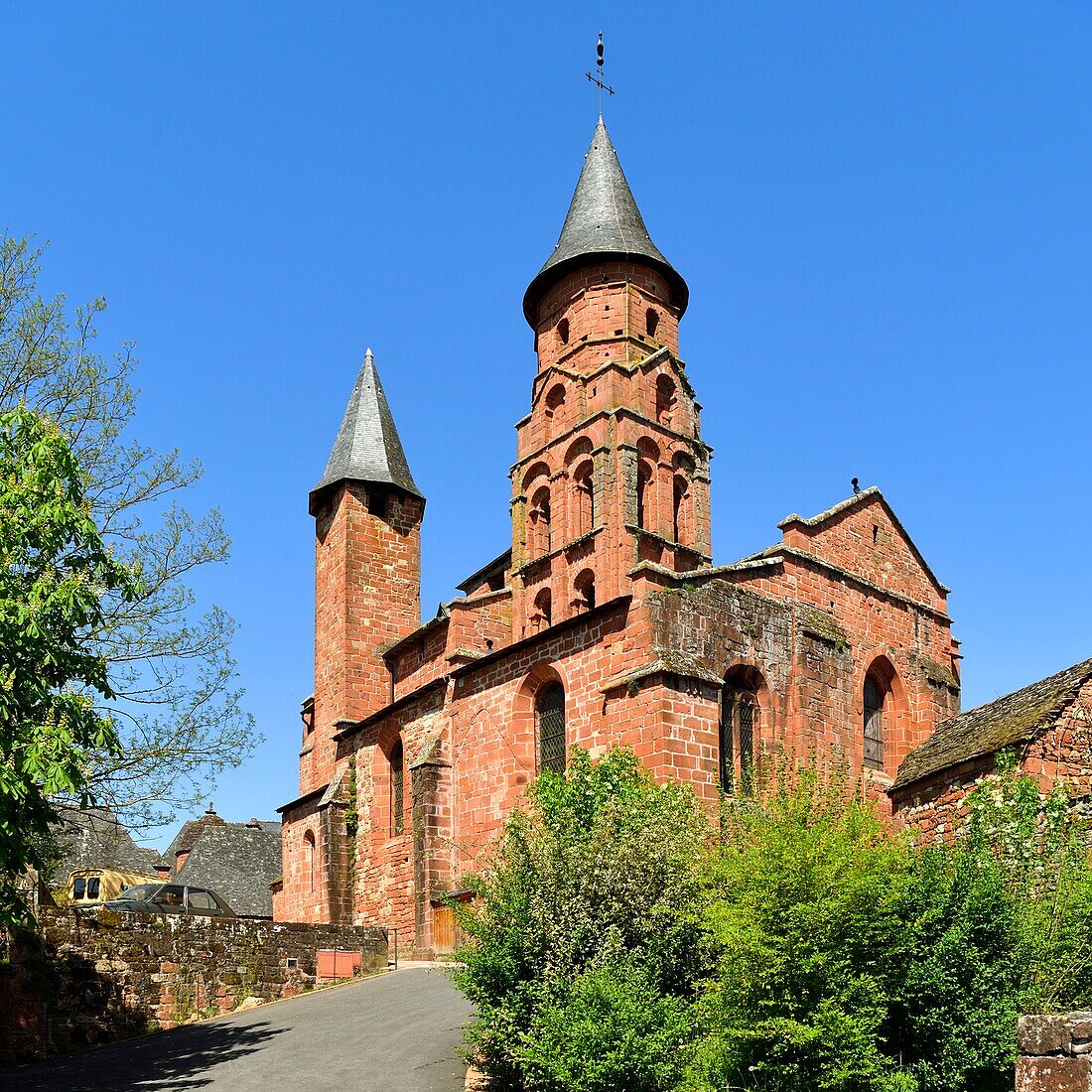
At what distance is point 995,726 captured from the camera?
2230cm

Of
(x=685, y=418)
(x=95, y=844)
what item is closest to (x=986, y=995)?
(x=685, y=418)

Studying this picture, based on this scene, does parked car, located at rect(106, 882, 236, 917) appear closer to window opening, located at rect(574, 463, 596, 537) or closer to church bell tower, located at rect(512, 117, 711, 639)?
church bell tower, located at rect(512, 117, 711, 639)

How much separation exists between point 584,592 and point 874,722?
6.75m

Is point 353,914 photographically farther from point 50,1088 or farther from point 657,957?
point 657,957

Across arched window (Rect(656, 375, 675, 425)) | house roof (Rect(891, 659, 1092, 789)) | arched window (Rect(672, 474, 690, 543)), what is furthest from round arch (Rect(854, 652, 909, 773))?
arched window (Rect(656, 375, 675, 425))

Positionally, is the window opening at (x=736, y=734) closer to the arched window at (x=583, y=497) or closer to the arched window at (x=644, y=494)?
the arched window at (x=644, y=494)

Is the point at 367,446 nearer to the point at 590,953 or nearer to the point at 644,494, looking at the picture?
the point at 644,494

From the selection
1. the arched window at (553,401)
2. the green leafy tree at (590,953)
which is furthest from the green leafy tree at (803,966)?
the arched window at (553,401)

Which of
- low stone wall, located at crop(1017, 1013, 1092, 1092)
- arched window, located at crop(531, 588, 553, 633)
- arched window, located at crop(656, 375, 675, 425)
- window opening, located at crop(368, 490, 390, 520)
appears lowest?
low stone wall, located at crop(1017, 1013, 1092, 1092)

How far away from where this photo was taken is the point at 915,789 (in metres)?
23.5

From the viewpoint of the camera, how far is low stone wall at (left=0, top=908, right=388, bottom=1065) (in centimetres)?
1839

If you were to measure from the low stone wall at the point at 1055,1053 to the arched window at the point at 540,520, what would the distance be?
2106 centimetres

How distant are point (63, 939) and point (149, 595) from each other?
18.8 ft

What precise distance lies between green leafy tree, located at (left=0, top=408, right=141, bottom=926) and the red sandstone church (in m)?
9.49
